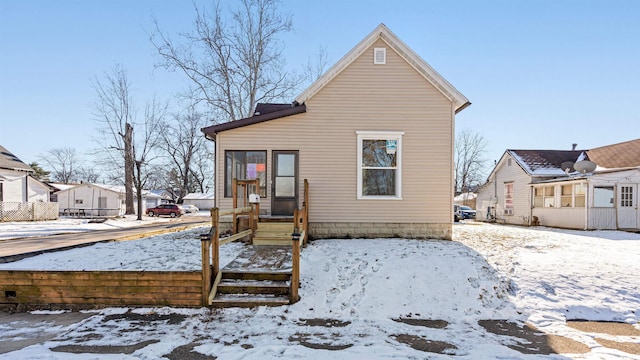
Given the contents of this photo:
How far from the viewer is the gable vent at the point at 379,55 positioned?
953 centimetres

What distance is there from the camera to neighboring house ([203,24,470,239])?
9.41 m

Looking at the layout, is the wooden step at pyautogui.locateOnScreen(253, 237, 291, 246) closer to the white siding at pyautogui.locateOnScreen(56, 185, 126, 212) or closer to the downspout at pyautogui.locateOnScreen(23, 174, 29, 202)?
the downspout at pyautogui.locateOnScreen(23, 174, 29, 202)

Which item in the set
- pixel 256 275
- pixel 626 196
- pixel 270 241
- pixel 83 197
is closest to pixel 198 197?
pixel 83 197

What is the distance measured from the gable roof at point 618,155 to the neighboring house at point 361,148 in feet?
41.4

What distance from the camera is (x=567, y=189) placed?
1652 cm

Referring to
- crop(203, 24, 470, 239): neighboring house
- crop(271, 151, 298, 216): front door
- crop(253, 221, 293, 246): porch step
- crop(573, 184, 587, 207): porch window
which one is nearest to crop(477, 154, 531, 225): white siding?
crop(573, 184, 587, 207): porch window

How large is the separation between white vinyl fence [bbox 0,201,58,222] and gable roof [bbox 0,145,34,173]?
2.60 metres

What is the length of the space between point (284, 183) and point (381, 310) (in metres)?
5.25

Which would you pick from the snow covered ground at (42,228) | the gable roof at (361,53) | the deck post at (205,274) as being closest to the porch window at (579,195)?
the gable roof at (361,53)

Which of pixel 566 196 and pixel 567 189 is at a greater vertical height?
pixel 567 189

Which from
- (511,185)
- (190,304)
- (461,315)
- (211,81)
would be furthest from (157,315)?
(511,185)

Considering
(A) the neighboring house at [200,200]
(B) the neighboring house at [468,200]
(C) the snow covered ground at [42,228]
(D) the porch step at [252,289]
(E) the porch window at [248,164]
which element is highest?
(E) the porch window at [248,164]

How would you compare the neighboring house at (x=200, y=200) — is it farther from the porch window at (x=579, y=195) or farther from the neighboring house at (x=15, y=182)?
the porch window at (x=579, y=195)

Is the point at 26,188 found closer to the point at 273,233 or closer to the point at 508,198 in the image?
the point at 273,233
